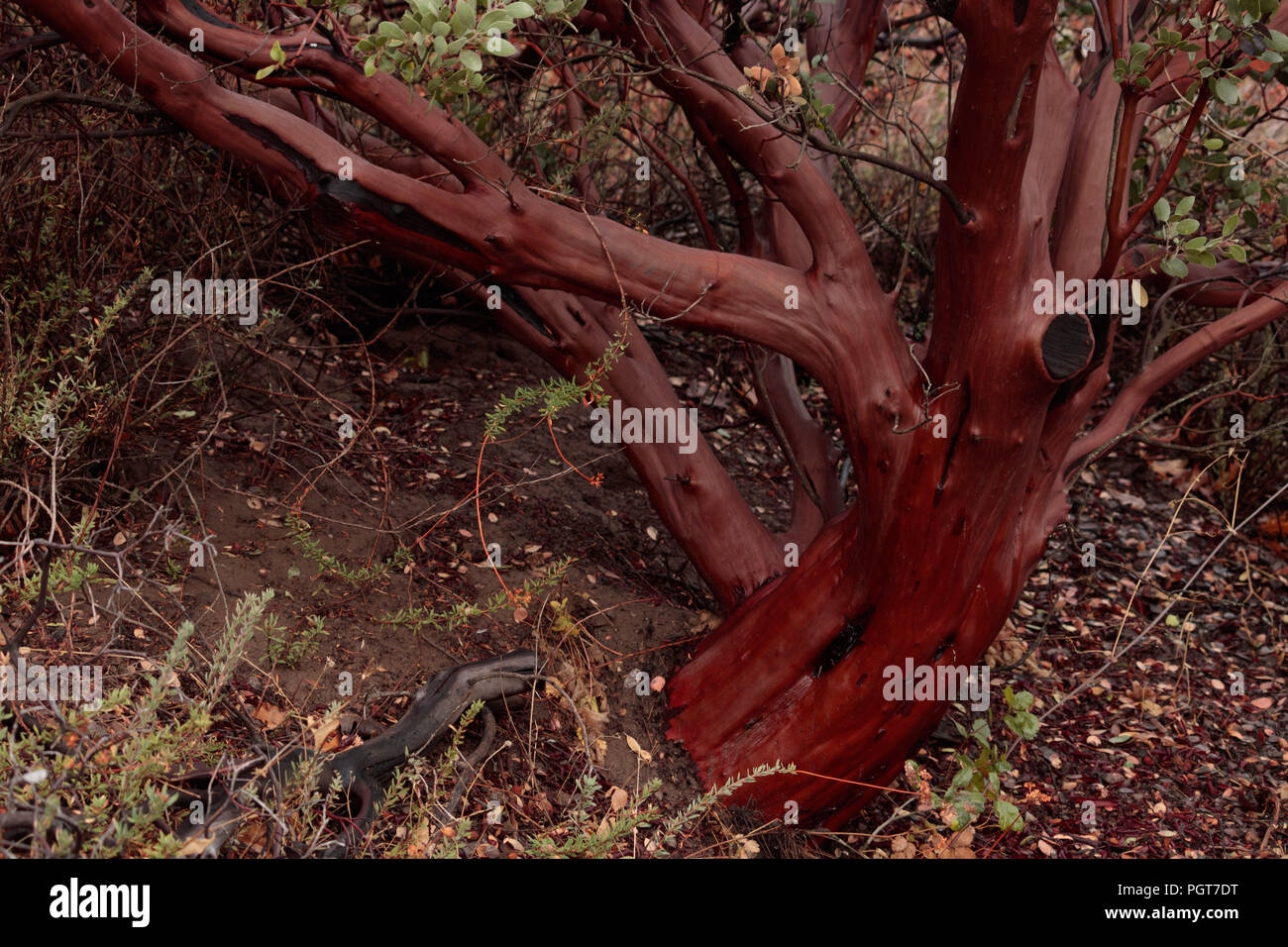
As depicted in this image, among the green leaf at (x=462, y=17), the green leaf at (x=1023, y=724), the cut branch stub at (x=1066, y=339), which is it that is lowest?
the green leaf at (x=1023, y=724)

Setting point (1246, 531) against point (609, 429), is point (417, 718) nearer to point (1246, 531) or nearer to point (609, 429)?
point (609, 429)

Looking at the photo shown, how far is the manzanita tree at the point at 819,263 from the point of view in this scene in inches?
106

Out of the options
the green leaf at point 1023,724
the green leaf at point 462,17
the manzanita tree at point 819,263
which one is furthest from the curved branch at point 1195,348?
the green leaf at point 462,17

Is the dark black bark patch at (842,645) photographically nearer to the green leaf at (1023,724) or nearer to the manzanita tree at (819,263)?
the manzanita tree at (819,263)

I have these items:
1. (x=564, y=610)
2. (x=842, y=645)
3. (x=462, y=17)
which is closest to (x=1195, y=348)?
(x=842, y=645)

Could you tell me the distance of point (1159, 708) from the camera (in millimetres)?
4527

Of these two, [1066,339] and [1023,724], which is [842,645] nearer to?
[1023,724]

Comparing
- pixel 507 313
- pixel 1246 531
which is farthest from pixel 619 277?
pixel 1246 531

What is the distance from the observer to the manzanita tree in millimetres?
2695

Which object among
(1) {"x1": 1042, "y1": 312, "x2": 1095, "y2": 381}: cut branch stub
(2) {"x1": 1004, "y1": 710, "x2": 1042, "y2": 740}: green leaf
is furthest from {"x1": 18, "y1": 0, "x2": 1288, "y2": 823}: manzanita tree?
(2) {"x1": 1004, "y1": 710, "x2": 1042, "y2": 740}: green leaf

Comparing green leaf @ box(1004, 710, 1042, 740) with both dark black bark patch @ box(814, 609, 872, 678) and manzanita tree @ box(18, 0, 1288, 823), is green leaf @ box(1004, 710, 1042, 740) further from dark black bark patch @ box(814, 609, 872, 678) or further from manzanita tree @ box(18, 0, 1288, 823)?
dark black bark patch @ box(814, 609, 872, 678)

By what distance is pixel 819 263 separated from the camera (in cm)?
323

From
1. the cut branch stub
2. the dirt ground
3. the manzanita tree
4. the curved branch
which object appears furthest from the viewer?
the curved branch

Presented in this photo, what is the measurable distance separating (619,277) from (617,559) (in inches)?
60.4
